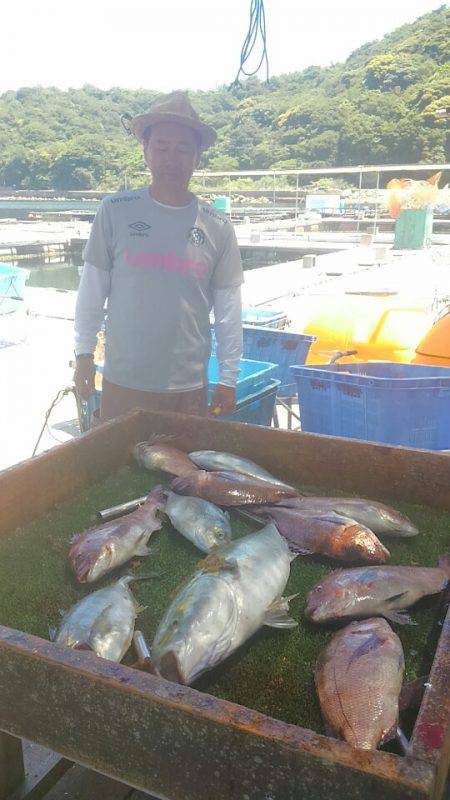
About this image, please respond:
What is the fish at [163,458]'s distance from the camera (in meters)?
2.73

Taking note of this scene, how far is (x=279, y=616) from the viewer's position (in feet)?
5.82

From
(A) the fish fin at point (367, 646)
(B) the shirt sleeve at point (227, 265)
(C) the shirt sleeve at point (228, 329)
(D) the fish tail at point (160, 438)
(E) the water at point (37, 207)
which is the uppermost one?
(E) the water at point (37, 207)

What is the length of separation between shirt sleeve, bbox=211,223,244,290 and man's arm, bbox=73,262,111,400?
0.62m

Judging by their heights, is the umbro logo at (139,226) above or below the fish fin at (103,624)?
above

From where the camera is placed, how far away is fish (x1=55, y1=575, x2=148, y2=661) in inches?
65.4

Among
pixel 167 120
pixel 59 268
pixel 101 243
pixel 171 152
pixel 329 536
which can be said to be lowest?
pixel 59 268

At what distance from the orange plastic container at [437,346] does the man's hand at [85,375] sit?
2.70 metres

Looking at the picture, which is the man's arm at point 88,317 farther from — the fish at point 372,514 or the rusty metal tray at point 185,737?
the rusty metal tray at point 185,737

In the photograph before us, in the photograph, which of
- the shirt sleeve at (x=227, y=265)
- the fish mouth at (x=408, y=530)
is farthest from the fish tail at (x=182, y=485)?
the shirt sleeve at (x=227, y=265)

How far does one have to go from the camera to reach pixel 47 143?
9062 centimetres

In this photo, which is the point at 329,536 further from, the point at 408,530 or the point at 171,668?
the point at 171,668

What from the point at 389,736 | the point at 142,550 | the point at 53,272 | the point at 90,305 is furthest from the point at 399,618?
the point at 53,272

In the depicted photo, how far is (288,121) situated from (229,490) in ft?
284

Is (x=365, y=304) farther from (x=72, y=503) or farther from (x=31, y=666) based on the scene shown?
(x=31, y=666)
